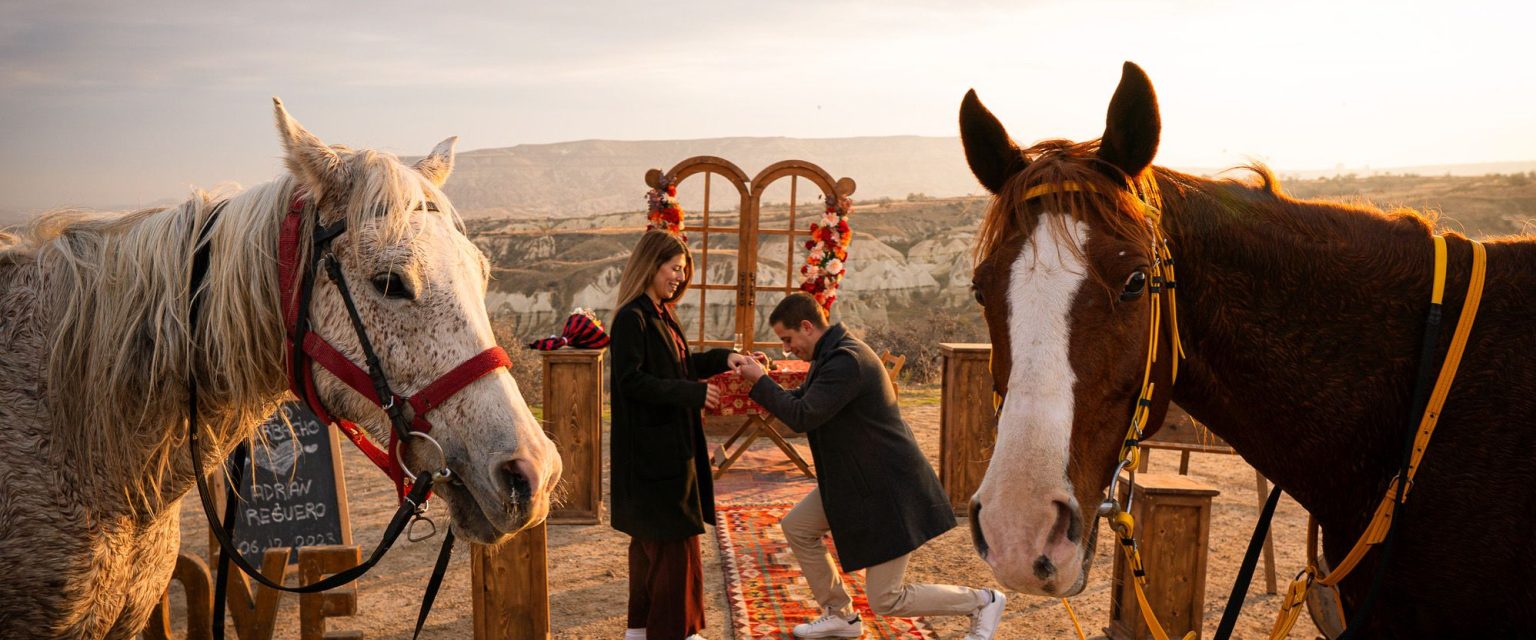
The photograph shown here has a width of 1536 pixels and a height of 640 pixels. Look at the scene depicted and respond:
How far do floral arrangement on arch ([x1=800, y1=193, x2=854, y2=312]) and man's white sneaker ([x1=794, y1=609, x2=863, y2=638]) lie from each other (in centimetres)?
530

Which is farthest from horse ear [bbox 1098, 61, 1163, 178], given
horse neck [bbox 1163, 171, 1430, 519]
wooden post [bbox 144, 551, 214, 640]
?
wooden post [bbox 144, 551, 214, 640]

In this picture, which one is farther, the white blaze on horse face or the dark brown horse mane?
the dark brown horse mane

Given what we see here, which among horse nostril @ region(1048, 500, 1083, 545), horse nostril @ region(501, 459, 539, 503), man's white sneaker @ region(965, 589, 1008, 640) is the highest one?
horse nostril @ region(1048, 500, 1083, 545)

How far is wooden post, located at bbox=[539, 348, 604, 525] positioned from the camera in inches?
231

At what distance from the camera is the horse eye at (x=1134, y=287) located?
1.41m

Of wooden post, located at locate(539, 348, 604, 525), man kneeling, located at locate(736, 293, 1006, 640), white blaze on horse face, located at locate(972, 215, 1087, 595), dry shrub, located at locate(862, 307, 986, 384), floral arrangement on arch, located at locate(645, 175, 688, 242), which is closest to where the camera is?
white blaze on horse face, located at locate(972, 215, 1087, 595)

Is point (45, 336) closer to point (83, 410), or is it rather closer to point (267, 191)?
point (83, 410)

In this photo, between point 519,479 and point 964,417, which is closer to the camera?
point 519,479

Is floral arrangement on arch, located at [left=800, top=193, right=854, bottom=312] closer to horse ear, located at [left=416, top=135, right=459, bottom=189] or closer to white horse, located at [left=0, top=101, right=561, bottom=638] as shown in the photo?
horse ear, located at [left=416, top=135, right=459, bottom=189]

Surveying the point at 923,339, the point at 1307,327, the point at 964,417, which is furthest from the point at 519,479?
the point at 923,339

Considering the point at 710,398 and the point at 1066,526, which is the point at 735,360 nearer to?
the point at 710,398

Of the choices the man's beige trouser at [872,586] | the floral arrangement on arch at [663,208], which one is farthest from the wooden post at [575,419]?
the floral arrangement on arch at [663,208]

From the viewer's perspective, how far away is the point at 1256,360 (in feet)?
5.17

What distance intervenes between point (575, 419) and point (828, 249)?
407cm
